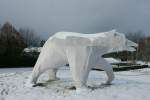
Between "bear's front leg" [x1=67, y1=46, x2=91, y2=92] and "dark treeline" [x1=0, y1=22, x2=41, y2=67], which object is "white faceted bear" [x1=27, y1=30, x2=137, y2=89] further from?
"dark treeline" [x1=0, y1=22, x2=41, y2=67]

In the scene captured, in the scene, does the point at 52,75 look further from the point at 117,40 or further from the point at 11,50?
the point at 11,50

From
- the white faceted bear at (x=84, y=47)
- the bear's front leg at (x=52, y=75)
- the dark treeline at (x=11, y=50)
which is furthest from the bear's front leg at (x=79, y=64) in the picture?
the dark treeline at (x=11, y=50)

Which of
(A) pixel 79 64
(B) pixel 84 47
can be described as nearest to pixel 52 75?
(A) pixel 79 64

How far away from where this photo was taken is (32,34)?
216 feet

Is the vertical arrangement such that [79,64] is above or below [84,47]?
below

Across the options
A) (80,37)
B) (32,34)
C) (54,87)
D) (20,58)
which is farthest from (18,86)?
(32,34)

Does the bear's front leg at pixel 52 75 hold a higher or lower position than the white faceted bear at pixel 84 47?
lower

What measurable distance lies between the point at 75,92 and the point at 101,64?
95.8 inches

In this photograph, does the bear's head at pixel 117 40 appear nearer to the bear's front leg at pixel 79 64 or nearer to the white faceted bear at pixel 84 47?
the white faceted bear at pixel 84 47

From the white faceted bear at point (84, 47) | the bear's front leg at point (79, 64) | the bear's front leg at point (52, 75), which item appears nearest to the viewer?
the bear's front leg at point (79, 64)

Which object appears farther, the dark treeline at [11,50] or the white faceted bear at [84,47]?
the dark treeline at [11,50]

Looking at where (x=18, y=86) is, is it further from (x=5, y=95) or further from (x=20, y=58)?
(x=20, y=58)

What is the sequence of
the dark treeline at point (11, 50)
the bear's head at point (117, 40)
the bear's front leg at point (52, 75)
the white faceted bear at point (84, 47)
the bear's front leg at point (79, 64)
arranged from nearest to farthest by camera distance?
the bear's front leg at point (79, 64) < the white faceted bear at point (84, 47) < the bear's head at point (117, 40) < the bear's front leg at point (52, 75) < the dark treeline at point (11, 50)

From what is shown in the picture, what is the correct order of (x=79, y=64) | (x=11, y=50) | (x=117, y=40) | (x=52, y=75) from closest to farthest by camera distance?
(x=79, y=64) < (x=117, y=40) < (x=52, y=75) < (x=11, y=50)
